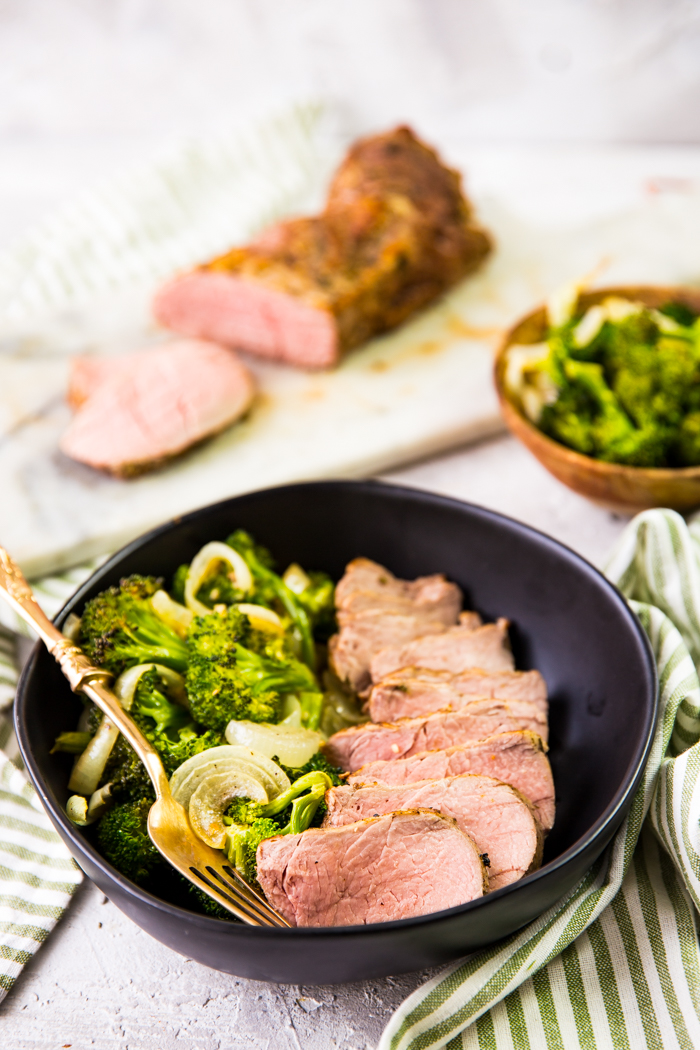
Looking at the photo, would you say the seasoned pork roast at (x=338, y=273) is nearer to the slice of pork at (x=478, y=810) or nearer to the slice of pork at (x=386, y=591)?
the slice of pork at (x=386, y=591)

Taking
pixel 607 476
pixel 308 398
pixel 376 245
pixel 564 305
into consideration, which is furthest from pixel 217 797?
pixel 376 245

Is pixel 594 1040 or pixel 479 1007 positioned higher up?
pixel 479 1007

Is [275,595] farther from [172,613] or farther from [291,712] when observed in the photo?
[291,712]

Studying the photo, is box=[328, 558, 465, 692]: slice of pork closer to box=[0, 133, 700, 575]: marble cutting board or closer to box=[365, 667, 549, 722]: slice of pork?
box=[365, 667, 549, 722]: slice of pork

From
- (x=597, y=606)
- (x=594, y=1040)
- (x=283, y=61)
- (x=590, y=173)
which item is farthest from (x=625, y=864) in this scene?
(x=283, y=61)

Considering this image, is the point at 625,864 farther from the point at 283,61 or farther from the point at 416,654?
the point at 283,61


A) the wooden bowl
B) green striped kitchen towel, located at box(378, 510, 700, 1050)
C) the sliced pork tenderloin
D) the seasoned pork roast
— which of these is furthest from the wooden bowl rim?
the sliced pork tenderloin

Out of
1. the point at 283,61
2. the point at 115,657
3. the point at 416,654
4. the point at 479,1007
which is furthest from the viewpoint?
the point at 283,61
